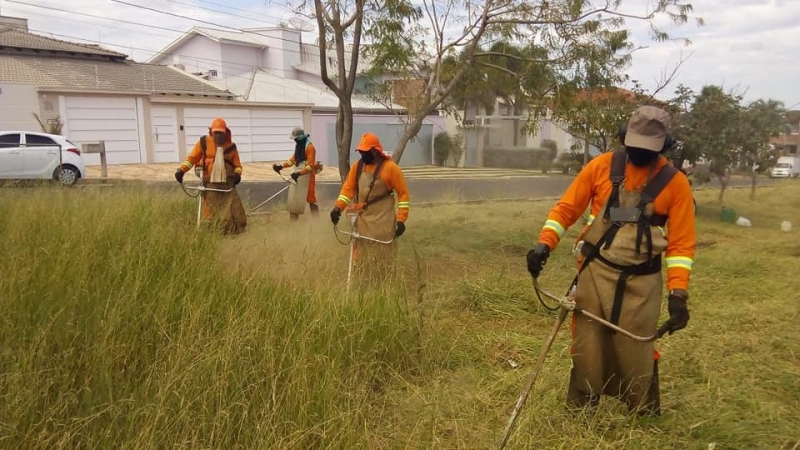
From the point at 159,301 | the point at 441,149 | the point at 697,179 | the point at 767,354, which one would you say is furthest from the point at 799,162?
the point at 159,301

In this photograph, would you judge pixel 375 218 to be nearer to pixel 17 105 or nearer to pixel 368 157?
pixel 368 157

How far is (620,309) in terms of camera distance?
3137 millimetres

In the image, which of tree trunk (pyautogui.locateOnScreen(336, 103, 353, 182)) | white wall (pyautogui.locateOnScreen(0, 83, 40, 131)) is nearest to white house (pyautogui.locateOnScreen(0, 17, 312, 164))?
white wall (pyautogui.locateOnScreen(0, 83, 40, 131))

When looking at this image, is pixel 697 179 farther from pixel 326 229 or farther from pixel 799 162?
pixel 799 162

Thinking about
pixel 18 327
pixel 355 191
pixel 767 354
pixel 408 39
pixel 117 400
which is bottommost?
pixel 767 354

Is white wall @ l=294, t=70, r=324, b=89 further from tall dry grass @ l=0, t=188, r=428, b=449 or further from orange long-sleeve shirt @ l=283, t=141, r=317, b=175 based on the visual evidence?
tall dry grass @ l=0, t=188, r=428, b=449

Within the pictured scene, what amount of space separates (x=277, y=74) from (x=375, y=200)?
116 feet

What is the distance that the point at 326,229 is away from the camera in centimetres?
860

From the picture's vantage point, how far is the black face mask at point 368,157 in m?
5.66

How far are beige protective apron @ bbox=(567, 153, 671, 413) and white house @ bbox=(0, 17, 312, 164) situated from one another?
928 inches

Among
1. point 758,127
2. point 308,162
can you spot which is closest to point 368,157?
point 308,162

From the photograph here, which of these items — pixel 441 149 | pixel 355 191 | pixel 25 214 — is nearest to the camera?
pixel 25 214

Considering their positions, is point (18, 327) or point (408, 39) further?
point (408, 39)

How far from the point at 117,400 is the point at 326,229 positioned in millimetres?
5903
